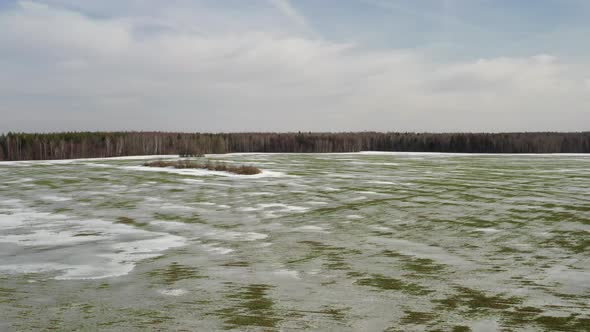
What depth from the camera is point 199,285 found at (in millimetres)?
7273

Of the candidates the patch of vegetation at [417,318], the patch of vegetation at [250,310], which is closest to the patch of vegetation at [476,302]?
the patch of vegetation at [417,318]

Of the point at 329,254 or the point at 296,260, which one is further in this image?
the point at 329,254

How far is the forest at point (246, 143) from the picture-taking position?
3944cm

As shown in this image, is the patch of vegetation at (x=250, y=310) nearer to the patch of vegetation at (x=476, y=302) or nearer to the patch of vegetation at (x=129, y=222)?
the patch of vegetation at (x=476, y=302)

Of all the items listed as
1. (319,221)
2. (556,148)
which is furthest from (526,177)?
(556,148)

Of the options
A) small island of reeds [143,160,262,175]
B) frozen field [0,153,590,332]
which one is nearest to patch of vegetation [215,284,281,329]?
frozen field [0,153,590,332]

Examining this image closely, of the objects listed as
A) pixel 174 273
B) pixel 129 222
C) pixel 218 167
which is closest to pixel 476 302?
pixel 174 273

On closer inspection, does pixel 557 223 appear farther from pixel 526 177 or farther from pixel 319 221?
pixel 526 177

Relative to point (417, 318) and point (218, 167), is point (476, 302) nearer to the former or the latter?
point (417, 318)

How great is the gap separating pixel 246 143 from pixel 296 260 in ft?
150

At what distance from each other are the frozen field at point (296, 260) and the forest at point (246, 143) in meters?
23.0

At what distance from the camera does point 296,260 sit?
8742mm

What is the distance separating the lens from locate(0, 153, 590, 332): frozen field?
237 inches

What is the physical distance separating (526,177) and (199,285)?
783 inches
